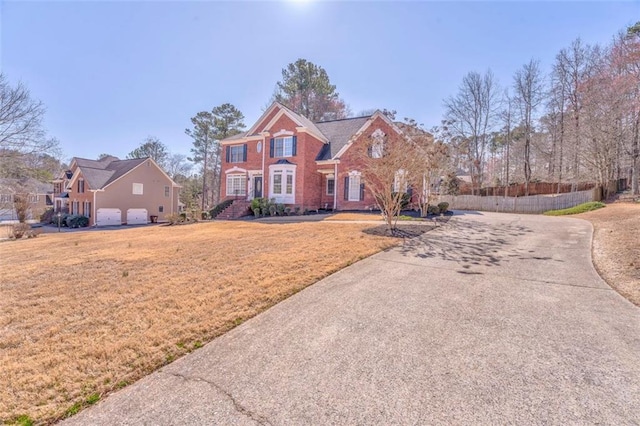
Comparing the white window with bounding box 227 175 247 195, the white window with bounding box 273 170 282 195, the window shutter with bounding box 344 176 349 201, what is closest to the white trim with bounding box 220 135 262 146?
the white window with bounding box 227 175 247 195

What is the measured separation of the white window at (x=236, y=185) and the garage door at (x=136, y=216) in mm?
12910

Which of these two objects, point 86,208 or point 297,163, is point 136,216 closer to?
point 86,208

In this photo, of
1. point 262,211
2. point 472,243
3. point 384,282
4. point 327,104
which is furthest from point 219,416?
point 327,104

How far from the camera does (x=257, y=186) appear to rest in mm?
22438

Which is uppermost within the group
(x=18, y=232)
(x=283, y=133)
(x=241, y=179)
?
(x=283, y=133)

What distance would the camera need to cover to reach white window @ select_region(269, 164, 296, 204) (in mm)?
20484

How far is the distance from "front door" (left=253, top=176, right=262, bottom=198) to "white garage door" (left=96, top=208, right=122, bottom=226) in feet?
52.0

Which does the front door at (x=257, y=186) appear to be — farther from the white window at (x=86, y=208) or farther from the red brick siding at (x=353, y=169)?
the white window at (x=86, y=208)

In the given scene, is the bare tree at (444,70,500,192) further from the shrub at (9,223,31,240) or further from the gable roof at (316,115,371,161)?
the shrub at (9,223,31,240)

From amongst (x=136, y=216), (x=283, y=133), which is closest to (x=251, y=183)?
(x=283, y=133)

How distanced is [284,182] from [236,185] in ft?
16.6

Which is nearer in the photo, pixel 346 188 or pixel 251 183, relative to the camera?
pixel 346 188

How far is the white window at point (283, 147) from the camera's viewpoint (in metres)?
20.8

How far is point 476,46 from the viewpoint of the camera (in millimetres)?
11492
